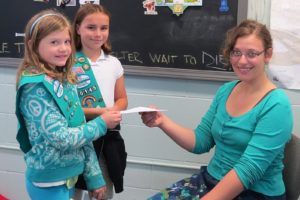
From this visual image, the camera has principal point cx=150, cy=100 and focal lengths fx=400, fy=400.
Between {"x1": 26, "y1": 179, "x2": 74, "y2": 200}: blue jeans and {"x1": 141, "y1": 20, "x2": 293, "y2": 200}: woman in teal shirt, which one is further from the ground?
{"x1": 141, "y1": 20, "x2": 293, "y2": 200}: woman in teal shirt

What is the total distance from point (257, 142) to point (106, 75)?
0.78 m

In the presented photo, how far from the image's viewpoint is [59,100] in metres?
1.50

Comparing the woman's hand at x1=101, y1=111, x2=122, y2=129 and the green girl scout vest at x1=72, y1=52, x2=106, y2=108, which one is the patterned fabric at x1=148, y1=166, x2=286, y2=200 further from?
the green girl scout vest at x1=72, y1=52, x2=106, y2=108

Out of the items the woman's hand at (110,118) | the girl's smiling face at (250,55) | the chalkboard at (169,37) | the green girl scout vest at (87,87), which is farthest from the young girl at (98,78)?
the girl's smiling face at (250,55)

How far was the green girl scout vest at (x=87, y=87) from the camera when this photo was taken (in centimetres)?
182

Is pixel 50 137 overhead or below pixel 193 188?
overhead

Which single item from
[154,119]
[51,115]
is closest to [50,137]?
[51,115]

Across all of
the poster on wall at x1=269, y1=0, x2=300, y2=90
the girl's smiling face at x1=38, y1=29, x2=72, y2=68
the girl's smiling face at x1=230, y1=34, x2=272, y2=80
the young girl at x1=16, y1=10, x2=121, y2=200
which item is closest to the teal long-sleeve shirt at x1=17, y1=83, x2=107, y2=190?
the young girl at x1=16, y1=10, x2=121, y2=200

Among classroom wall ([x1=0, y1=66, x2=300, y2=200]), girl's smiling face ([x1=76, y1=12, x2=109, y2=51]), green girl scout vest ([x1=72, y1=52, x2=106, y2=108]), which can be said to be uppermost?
girl's smiling face ([x1=76, y1=12, x2=109, y2=51])

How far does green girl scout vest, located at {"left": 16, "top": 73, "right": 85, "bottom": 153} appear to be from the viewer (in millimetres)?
1471

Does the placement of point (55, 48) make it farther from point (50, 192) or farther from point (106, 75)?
point (50, 192)

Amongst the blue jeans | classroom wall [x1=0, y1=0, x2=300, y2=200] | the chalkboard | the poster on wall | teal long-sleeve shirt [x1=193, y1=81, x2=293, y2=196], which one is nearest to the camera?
teal long-sleeve shirt [x1=193, y1=81, x2=293, y2=196]

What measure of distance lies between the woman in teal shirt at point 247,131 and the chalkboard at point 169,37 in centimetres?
54

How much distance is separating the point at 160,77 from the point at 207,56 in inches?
12.1
